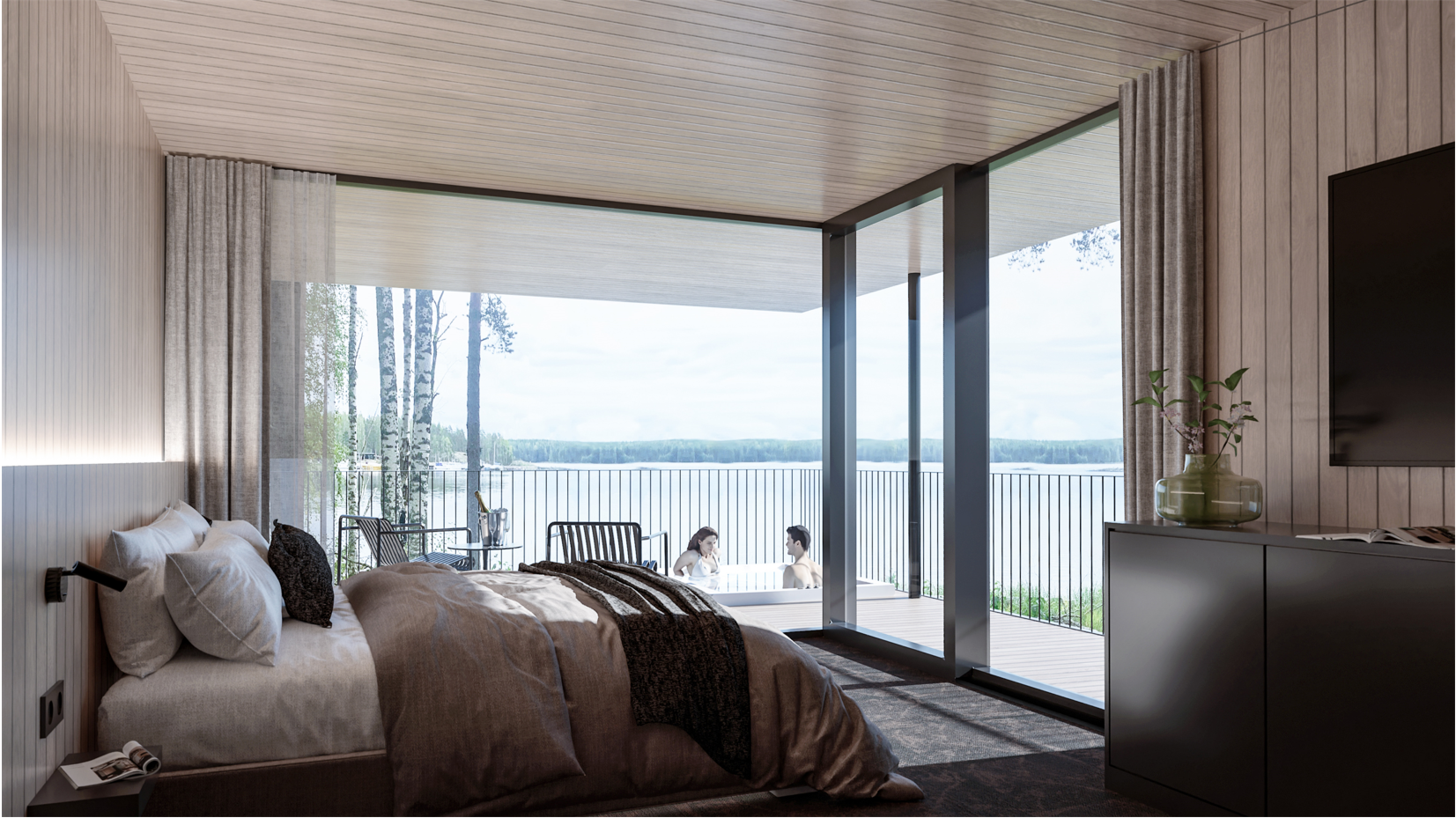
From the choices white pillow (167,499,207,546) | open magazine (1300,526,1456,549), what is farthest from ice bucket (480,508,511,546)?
open magazine (1300,526,1456,549)

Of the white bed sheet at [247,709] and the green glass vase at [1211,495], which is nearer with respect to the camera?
the white bed sheet at [247,709]

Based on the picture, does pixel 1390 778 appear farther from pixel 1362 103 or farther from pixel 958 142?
pixel 958 142

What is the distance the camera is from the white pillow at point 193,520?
3830 mm

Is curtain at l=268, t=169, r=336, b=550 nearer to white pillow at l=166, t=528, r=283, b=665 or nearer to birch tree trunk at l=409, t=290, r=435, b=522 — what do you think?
white pillow at l=166, t=528, r=283, b=665

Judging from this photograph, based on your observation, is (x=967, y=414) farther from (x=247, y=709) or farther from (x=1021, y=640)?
(x=247, y=709)

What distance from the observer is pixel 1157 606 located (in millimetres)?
3164

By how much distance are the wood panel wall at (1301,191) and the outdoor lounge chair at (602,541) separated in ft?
10.8

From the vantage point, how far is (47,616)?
91.7 inches

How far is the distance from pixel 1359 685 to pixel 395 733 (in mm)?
2570

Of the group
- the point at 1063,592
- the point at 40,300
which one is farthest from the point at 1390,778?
the point at 1063,592

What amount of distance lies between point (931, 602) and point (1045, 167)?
2.28m

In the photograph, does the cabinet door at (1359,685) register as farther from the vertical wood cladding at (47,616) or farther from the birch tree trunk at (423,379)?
the birch tree trunk at (423,379)

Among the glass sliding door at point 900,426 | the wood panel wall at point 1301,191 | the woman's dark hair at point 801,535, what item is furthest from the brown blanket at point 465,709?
the woman's dark hair at point 801,535

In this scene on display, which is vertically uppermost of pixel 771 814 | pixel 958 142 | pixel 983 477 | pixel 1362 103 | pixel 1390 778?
pixel 958 142
